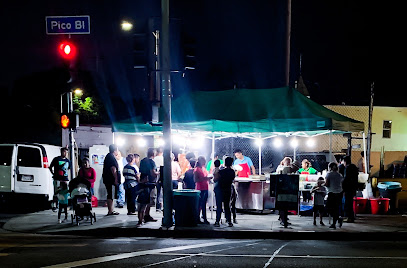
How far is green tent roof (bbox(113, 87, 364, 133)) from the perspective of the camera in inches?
587

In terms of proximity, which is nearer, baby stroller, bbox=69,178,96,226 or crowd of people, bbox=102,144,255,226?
baby stroller, bbox=69,178,96,226

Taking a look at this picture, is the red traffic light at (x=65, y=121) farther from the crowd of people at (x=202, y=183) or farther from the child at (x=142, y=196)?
the child at (x=142, y=196)

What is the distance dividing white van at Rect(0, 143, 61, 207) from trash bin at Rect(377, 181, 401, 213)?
11.6 m

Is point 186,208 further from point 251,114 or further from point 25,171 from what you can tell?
point 25,171

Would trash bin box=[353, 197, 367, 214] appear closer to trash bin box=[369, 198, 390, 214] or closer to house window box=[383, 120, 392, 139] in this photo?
trash bin box=[369, 198, 390, 214]

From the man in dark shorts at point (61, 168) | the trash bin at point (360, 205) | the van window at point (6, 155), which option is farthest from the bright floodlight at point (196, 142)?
the trash bin at point (360, 205)

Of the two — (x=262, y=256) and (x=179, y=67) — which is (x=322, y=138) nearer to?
(x=179, y=67)

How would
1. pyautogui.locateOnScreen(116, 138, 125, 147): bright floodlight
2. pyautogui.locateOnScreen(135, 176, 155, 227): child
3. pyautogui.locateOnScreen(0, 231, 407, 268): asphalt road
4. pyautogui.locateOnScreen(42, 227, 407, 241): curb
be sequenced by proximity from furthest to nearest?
pyautogui.locateOnScreen(116, 138, 125, 147): bright floodlight → pyautogui.locateOnScreen(135, 176, 155, 227): child → pyautogui.locateOnScreen(42, 227, 407, 241): curb → pyautogui.locateOnScreen(0, 231, 407, 268): asphalt road

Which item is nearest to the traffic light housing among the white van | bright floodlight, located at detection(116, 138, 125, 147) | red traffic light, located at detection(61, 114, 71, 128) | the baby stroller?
red traffic light, located at detection(61, 114, 71, 128)

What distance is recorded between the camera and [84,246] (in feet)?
30.4

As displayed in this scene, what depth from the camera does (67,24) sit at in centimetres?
1168

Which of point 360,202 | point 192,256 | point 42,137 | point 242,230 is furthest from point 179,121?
point 42,137

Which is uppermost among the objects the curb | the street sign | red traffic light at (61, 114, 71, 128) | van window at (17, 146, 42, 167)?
the street sign

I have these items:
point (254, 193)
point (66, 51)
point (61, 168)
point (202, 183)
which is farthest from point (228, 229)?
point (66, 51)
